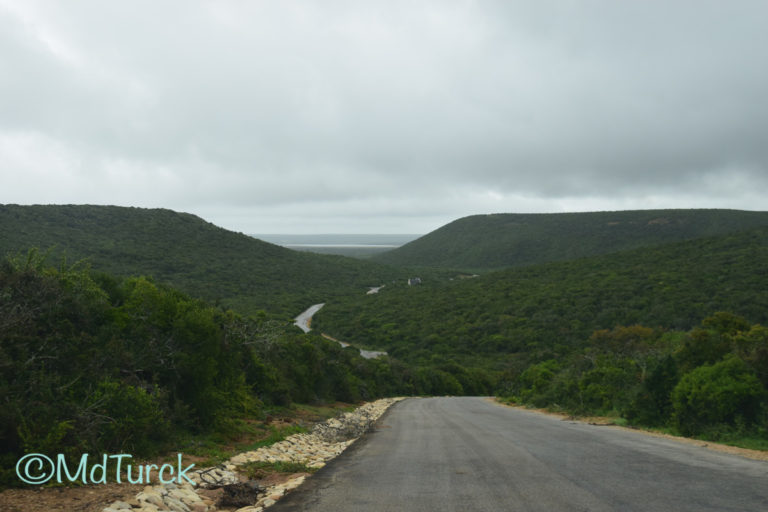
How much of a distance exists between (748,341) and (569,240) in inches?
4591

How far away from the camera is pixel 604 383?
1941 cm

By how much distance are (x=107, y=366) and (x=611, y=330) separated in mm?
43472

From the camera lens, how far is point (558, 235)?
129250 millimetres

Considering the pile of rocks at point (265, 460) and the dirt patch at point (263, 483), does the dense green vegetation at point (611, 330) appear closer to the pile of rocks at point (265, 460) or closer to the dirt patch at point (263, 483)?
the pile of rocks at point (265, 460)

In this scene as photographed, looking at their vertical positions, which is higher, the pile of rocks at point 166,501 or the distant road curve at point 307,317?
the pile of rocks at point 166,501

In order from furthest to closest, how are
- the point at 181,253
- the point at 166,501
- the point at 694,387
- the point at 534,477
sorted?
the point at 181,253, the point at 694,387, the point at 534,477, the point at 166,501

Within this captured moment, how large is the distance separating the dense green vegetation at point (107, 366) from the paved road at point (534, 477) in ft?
11.0

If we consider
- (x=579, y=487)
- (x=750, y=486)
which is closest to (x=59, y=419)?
(x=579, y=487)

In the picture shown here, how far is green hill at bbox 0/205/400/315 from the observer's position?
191 ft

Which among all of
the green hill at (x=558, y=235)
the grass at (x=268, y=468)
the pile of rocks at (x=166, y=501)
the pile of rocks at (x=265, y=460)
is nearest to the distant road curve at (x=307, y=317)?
the pile of rocks at (x=265, y=460)

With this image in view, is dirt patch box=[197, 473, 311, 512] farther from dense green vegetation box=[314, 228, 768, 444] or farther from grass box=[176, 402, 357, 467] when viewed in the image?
dense green vegetation box=[314, 228, 768, 444]

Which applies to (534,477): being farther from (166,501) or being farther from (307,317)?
(307,317)

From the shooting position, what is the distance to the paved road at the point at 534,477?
6.01 m


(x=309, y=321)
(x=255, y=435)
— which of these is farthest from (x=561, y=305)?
(x=255, y=435)
